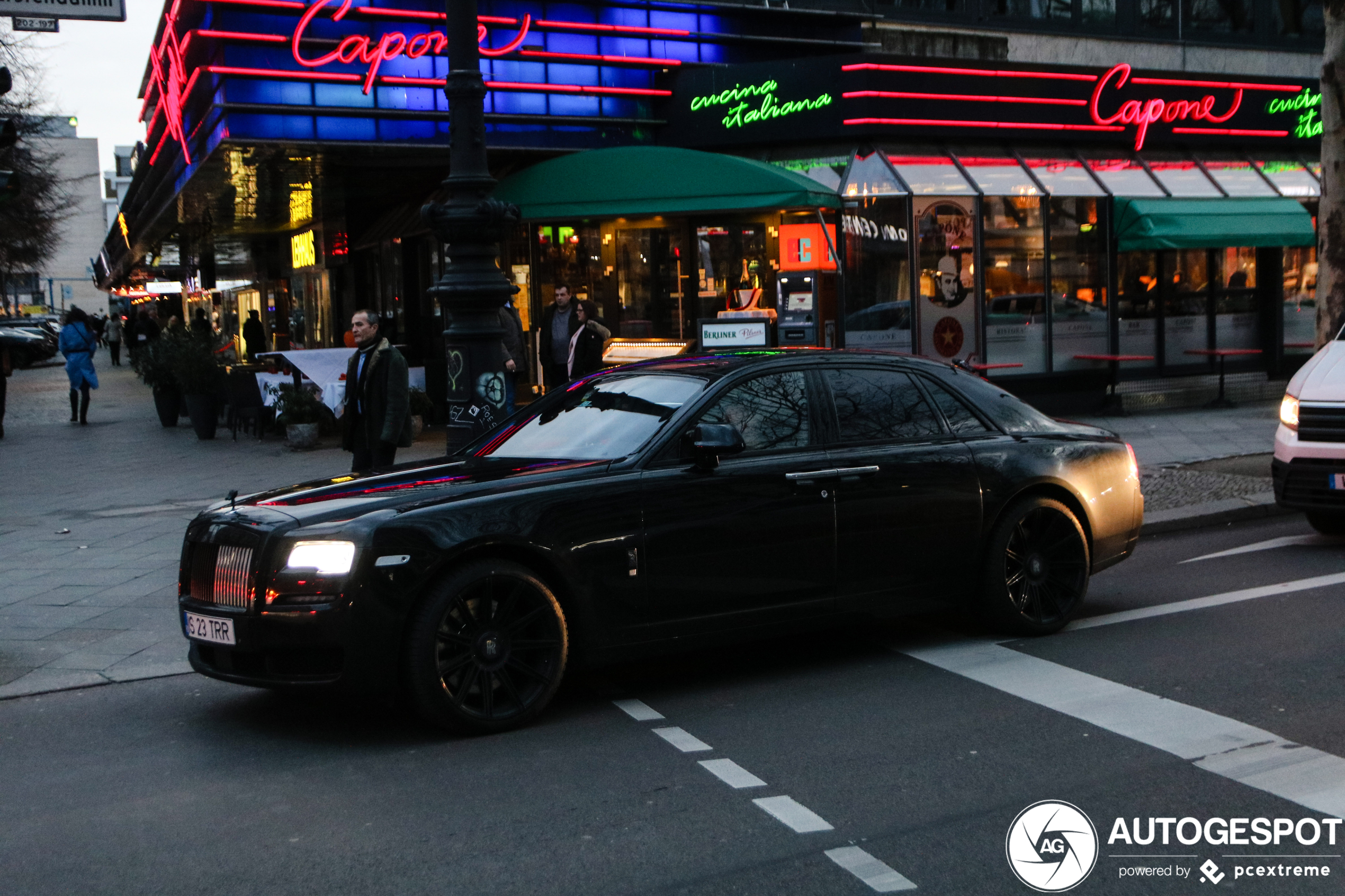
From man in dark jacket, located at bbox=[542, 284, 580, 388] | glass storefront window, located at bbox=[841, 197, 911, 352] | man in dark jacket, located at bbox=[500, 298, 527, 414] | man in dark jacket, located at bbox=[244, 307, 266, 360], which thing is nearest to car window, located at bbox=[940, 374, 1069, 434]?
man in dark jacket, located at bbox=[500, 298, 527, 414]

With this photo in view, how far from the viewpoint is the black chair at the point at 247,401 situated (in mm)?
18078

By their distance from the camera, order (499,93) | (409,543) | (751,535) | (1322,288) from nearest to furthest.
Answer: (409,543), (751,535), (1322,288), (499,93)

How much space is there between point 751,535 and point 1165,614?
2.75 metres

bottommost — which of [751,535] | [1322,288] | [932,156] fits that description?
[751,535]

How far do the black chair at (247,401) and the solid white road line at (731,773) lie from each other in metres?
13.9

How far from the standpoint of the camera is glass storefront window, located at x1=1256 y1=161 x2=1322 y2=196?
21.0 m

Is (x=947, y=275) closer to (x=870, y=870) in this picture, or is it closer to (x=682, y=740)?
(x=682, y=740)

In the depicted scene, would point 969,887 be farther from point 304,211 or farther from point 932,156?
point 304,211

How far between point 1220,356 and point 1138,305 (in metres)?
1.44

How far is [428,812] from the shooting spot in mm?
4781

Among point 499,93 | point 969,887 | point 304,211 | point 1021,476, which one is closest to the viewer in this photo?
point 969,887

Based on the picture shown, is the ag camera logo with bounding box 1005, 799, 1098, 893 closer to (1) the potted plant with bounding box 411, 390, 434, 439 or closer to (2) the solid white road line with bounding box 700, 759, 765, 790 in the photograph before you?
(2) the solid white road line with bounding box 700, 759, 765, 790

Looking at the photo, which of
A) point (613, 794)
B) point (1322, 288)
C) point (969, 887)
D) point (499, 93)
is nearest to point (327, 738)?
point (613, 794)

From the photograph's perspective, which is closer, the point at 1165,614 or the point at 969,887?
the point at 969,887
